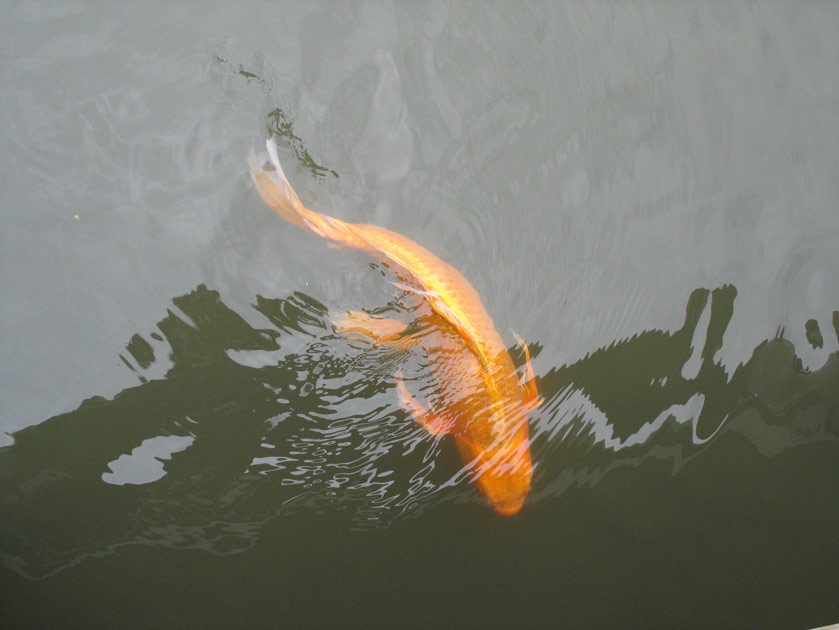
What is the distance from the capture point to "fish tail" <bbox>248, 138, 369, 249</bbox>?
9.15 ft

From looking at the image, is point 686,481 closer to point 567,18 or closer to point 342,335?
point 342,335

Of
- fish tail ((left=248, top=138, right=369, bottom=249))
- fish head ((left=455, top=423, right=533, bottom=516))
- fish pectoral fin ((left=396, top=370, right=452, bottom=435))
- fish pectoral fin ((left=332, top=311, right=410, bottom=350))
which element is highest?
fish tail ((left=248, top=138, right=369, bottom=249))

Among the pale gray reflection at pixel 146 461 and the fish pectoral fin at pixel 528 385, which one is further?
the fish pectoral fin at pixel 528 385

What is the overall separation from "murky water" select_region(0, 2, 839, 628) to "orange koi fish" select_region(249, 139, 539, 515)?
2.8 inches

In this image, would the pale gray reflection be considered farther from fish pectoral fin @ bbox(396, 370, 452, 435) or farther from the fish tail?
the fish tail

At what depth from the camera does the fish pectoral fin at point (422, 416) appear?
278 cm

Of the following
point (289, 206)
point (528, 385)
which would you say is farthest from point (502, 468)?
point (289, 206)

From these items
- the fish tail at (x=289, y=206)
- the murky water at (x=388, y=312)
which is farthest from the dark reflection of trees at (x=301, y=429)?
the fish tail at (x=289, y=206)

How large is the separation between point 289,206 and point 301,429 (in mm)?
1010

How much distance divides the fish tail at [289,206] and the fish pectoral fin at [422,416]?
695mm

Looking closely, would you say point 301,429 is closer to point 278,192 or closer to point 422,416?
point 422,416

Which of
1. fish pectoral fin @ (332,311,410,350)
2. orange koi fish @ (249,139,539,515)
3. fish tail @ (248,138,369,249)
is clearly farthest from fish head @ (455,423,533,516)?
fish tail @ (248,138,369,249)

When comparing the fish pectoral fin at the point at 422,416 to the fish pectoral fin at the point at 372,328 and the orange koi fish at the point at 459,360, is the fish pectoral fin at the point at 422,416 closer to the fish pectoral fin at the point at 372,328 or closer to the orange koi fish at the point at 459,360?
the orange koi fish at the point at 459,360

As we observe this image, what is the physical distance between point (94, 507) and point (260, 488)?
715 mm
